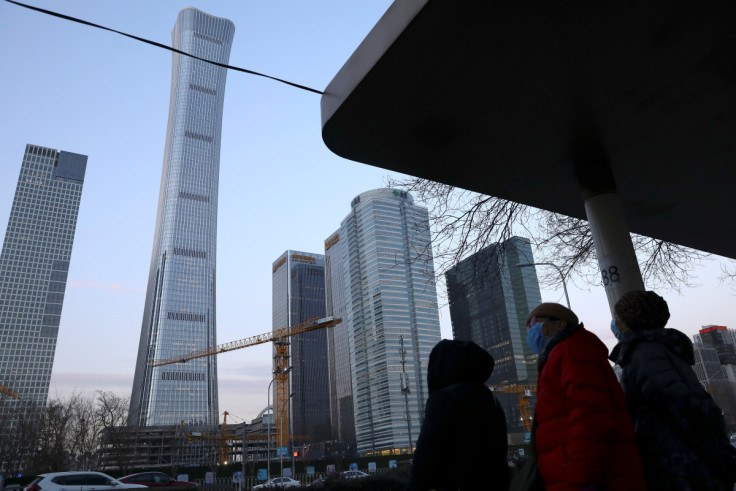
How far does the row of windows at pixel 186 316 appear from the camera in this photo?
12794 cm

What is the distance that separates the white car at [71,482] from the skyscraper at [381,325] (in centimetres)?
5416

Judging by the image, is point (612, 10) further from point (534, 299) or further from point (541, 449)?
point (534, 299)

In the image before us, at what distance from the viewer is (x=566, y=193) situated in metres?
5.96

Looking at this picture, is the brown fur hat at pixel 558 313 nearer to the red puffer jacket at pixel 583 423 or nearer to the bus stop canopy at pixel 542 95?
the red puffer jacket at pixel 583 423

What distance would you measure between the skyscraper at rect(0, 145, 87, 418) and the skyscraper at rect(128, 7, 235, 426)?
131ft

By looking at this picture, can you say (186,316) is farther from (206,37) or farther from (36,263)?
(206,37)

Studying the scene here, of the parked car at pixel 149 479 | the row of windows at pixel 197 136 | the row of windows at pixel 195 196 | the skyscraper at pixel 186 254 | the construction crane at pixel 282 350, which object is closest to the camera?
the parked car at pixel 149 479

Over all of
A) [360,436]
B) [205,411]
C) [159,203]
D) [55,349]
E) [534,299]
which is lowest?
[360,436]

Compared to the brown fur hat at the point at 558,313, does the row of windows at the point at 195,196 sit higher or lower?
higher

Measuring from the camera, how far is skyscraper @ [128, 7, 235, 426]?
123500 millimetres

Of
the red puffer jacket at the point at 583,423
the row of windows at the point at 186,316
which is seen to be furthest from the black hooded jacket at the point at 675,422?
the row of windows at the point at 186,316

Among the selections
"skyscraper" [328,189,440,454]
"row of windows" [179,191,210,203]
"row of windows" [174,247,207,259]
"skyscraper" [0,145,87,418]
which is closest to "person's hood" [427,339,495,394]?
"skyscraper" [328,189,440,454]

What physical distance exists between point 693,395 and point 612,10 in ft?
7.80

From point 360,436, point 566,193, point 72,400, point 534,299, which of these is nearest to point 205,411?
point 360,436
